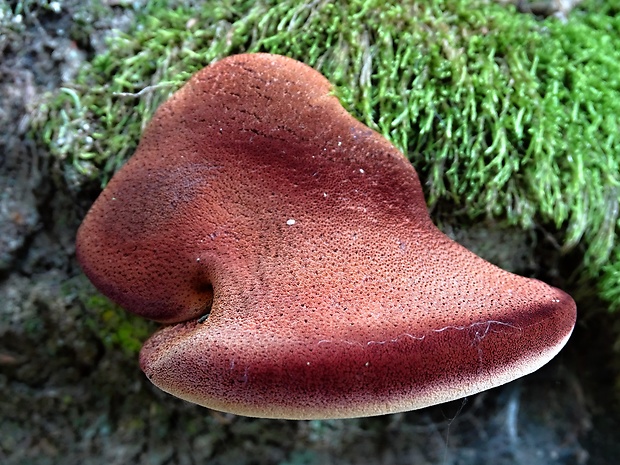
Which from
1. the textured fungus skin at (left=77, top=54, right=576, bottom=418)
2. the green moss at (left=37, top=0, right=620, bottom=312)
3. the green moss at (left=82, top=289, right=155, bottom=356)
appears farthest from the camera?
the green moss at (left=82, top=289, right=155, bottom=356)

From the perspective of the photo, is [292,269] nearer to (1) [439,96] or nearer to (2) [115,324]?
(1) [439,96]

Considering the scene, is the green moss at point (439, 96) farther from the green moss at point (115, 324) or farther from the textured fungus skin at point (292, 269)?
the green moss at point (115, 324)

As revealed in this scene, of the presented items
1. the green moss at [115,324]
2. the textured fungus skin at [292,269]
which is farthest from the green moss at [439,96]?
the green moss at [115,324]

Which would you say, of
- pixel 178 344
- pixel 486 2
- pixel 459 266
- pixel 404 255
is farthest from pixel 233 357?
pixel 486 2

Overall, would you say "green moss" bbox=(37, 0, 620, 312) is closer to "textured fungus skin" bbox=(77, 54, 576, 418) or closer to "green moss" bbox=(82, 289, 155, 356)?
"textured fungus skin" bbox=(77, 54, 576, 418)

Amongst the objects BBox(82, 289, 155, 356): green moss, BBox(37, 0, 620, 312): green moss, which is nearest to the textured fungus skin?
BBox(37, 0, 620, 312): green moss

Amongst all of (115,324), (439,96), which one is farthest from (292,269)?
(115,324)
